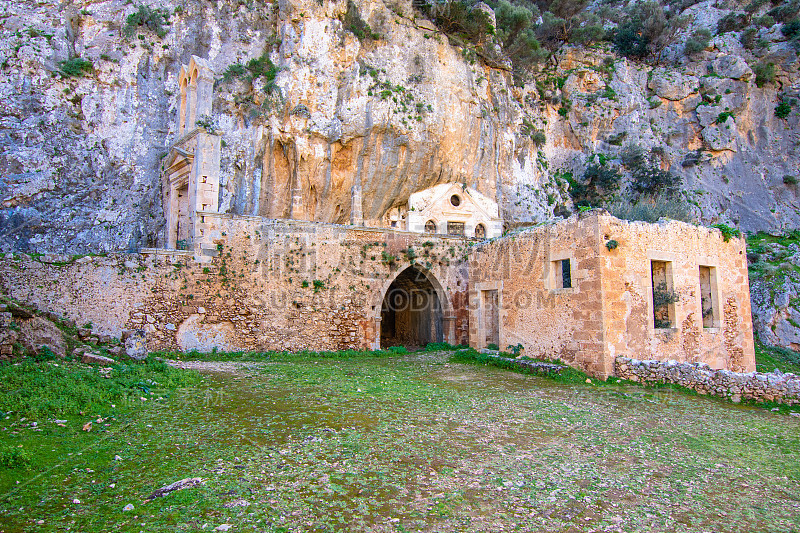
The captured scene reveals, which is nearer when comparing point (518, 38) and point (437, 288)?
point (437, 288)

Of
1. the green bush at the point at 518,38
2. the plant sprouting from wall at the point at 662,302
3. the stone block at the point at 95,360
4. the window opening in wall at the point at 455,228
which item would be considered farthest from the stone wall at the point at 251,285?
the green bush at the point at 518,38

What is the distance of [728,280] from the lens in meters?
11.3

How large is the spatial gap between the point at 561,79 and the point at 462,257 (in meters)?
21.9

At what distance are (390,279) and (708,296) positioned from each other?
894cm

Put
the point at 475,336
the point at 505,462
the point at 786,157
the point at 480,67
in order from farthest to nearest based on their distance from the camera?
1. the point at 786,157
2. the point at 480,67
3. the point at 475,336
4. the point at 505,462

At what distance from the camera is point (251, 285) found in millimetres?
13570

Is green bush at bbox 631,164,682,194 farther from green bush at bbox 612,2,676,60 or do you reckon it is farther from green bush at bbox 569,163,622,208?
green bush at bbox 612,2,676,60

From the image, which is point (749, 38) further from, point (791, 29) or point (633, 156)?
point (633, 156)

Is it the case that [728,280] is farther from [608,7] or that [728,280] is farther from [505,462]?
[608,7]

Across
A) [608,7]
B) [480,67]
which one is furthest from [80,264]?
[608,7]

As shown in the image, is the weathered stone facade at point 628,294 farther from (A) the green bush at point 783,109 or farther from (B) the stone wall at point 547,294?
(A) the green bush at point 783,109

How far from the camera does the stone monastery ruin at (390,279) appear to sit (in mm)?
10125

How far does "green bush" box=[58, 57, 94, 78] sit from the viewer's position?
1978 centimetres

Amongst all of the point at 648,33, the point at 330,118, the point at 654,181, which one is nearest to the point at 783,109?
the point at 648,33
